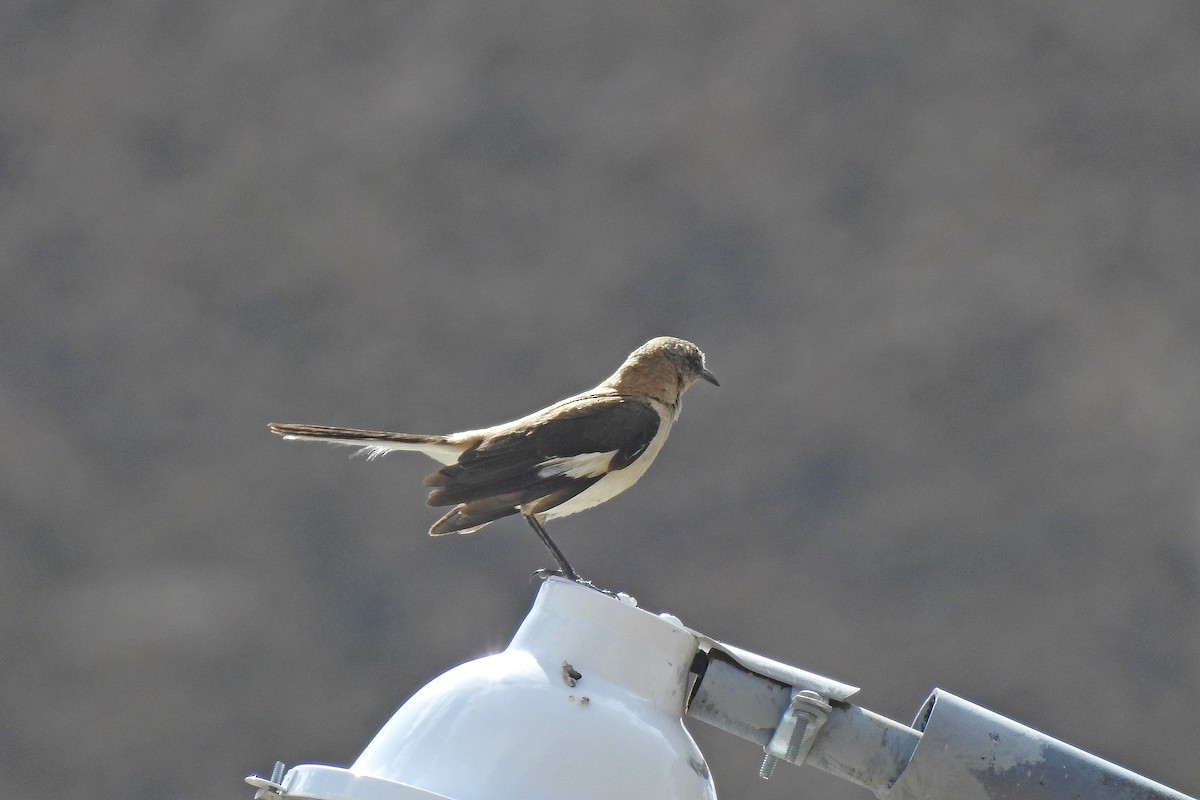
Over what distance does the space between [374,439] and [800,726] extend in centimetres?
222

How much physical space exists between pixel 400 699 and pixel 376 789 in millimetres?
6853

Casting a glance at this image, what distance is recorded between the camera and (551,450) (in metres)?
3.99

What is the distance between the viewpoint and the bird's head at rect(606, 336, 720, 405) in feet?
14.6

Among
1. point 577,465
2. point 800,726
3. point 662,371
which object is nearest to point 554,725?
point 800,726

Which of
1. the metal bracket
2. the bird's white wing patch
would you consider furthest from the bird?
the metal bracket

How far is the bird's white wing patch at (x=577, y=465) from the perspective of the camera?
3.90m

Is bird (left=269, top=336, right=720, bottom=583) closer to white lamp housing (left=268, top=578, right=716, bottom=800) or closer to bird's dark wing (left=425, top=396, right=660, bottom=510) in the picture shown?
bird's dark wing (left=425, top=396, right=660, bottom=510)

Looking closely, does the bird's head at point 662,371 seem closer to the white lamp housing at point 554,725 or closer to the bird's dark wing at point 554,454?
the bird's dark wing at point 554,454

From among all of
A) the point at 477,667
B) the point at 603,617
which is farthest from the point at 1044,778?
the point at 477,667

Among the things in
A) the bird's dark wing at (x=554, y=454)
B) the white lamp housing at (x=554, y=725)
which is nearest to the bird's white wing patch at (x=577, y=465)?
the bird's dark wing at (x=554, y=454)

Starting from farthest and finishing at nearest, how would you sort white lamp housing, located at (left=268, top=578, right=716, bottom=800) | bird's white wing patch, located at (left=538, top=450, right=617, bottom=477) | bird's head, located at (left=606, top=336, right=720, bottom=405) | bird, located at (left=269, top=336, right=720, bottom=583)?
bird's head, located at (left=606, top=336, right=720, bottom=405)
bird's white wing patch, located at (left=538, top=450, right=617, bottom=477)
bird, located at (left=269, top=336, right=720, bottom=583)
white lamp housing, located at (left=268, top=578, right=716, bottom=800)

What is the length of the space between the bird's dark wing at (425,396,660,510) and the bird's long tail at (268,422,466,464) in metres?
0.14

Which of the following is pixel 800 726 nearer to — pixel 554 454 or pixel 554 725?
pixel 554 725

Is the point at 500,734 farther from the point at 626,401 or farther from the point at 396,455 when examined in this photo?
the point at 396,455
